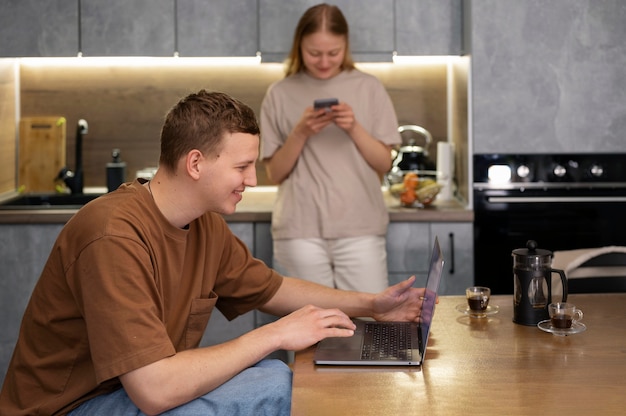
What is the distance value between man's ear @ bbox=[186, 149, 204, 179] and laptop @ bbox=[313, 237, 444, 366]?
49 centimetres

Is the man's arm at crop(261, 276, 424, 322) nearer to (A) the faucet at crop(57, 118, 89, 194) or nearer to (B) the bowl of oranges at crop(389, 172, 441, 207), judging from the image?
(B) the bowl of oranges at crop(389, 172, 441, 207)

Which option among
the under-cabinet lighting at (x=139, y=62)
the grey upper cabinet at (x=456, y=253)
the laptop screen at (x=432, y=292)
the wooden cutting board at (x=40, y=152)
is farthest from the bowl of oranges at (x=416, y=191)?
the laptop screen at (x=432, y=292)

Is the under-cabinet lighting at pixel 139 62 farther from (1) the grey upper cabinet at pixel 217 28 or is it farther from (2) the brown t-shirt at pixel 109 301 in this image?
(2) the brown t-shirt at pixel 109 301

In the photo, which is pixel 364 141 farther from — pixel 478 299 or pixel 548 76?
pixel 478 299

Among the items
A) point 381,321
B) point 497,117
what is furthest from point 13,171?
point 381,321

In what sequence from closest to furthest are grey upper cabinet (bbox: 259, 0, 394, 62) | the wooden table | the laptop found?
1. the wooden table
2. the laptop
3. grey upper cabinet (bbox: 259, 0, 394, 62)

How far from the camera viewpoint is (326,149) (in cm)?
A: 376

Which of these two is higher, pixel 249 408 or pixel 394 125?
pixel 394 125

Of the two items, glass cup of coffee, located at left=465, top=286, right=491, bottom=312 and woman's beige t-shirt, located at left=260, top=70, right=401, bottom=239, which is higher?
woman's beige t-shirt, located at left=260, top=70, right=401, bottom=239

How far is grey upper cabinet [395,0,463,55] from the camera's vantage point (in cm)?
433

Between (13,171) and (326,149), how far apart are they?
1.81 m

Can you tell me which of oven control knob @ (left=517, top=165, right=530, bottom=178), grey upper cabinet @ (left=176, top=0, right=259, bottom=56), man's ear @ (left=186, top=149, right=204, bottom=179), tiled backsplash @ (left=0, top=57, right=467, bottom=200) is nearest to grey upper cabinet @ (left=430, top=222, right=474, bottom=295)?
oven control knob @ (left=517, top=165, right=530, bottom=178)

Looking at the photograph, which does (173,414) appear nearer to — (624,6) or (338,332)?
(338,332)

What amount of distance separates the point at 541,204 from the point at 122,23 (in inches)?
80.5
